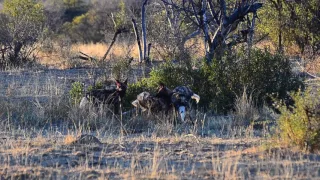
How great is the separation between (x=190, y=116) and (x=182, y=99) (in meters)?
0.30

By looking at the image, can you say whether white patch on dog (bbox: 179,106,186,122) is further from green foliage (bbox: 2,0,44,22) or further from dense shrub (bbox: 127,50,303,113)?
green foliage (bbox: 2,0,44,22)

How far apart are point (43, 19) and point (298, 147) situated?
20.1m

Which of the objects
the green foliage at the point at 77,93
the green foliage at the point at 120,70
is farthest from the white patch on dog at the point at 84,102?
the green foliage at the point at 120,70

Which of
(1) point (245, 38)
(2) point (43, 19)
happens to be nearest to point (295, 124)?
(1) point (245, 38)

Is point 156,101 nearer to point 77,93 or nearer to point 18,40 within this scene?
point 77,93

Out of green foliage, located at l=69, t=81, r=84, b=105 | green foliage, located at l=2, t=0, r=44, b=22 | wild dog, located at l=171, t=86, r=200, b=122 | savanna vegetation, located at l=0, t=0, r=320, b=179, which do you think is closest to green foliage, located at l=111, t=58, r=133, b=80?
savanna vegetation, located at l=0, t=0, r=320, b=179

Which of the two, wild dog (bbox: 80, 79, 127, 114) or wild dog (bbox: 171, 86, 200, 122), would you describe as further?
wild dog (bbox: 80, 79, 127, 114)

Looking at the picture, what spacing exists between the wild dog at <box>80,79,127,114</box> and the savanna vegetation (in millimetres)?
184

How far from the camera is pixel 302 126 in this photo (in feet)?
23.2

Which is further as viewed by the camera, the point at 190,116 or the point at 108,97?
the point at 108,97

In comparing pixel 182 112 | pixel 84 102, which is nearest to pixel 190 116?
pixel 182 112

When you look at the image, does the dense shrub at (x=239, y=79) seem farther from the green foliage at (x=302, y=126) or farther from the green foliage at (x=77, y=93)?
the green foliage at (x=302, y=126)

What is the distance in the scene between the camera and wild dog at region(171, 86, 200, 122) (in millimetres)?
9997

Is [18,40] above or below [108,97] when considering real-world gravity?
above
